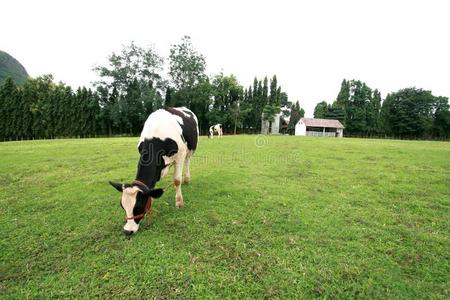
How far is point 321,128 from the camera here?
203ft

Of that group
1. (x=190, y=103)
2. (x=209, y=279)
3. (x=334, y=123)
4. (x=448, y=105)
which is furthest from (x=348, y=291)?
(x=448, y=105)

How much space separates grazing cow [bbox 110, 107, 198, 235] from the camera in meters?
3.17

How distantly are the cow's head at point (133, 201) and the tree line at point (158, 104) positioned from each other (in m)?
38.9

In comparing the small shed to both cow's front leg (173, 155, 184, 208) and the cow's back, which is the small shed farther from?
cow's front leg (173, 155, 184, 208)

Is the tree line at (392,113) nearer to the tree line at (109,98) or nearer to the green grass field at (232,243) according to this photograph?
the tree line at (109,98)

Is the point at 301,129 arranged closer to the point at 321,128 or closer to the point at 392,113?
the point at 321,128

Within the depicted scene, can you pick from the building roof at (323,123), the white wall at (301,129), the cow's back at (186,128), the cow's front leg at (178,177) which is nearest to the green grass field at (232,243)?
the cow's front leg at (178,177)

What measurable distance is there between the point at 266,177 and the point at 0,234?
228 inches

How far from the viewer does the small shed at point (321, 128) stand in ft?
198

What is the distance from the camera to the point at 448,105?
191 feet

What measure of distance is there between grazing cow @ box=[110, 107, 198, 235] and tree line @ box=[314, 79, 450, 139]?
221 feet

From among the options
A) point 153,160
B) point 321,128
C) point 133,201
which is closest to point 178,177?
point 153,160

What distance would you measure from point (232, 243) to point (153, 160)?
180 centimetres

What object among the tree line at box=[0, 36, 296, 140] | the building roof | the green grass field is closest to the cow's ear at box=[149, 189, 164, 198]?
the green grass field
